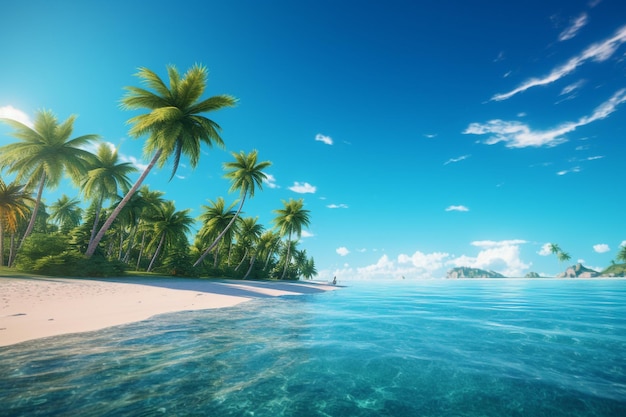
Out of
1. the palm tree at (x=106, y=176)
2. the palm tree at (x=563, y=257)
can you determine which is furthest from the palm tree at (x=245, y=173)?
the palm tree at (x=563, y=257)

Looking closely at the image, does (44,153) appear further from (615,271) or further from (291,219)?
(615,271)

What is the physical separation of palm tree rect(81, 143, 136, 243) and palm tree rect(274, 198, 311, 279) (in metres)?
21.9

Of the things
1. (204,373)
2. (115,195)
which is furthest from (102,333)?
(115,195)

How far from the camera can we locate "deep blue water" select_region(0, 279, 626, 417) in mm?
3590

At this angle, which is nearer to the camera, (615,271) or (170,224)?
(170,224)

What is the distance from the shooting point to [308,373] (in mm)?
4902

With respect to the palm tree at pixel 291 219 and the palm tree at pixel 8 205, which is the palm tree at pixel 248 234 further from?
the palm tree at pixel 8 205

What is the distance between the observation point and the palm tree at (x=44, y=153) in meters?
21.0

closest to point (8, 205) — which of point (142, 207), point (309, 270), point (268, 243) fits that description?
point (142, 207)

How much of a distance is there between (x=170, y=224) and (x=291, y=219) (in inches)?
681

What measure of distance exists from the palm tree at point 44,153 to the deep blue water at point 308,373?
74.1 ft

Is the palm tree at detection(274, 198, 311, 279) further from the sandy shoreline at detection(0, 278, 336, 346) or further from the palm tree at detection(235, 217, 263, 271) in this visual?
the sandy shoreline at detection(0, 278, 336, 346)

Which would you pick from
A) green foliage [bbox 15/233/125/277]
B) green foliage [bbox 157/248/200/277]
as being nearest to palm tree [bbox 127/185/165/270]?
green foliage [bbox 157/248/200/277]

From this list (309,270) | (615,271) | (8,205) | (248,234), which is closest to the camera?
(8,205)
